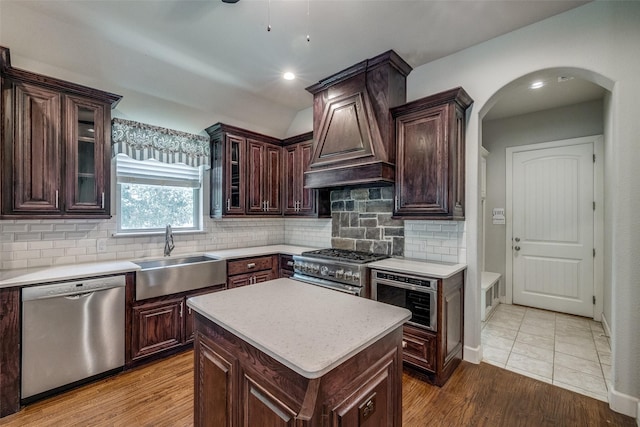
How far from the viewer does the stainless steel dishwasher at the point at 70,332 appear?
83.0 inches

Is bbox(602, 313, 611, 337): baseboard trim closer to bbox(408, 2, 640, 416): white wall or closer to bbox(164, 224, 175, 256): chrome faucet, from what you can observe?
bbox(408, 2, 640, 416): white wall

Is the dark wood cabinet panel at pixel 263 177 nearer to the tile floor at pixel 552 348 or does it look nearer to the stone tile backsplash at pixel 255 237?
the stone tile backsplash at pixel 255 237

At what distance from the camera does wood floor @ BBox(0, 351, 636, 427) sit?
198cm

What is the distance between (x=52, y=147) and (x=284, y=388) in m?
2.82

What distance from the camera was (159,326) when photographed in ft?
8.98

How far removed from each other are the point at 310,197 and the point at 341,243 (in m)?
0.77

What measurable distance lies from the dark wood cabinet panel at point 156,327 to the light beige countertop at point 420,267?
202 centimetres

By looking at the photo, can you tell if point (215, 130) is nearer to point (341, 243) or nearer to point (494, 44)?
point (341, 243)

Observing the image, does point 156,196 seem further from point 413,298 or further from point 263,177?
point 413,298

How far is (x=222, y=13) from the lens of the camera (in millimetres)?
2244

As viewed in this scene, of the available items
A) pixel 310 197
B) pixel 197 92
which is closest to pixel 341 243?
pixel 310 197

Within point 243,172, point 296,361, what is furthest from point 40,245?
point 296,361

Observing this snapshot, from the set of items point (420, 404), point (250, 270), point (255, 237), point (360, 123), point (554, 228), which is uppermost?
point (360, 123)

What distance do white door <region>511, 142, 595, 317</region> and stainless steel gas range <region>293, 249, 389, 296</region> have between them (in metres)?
2.63
